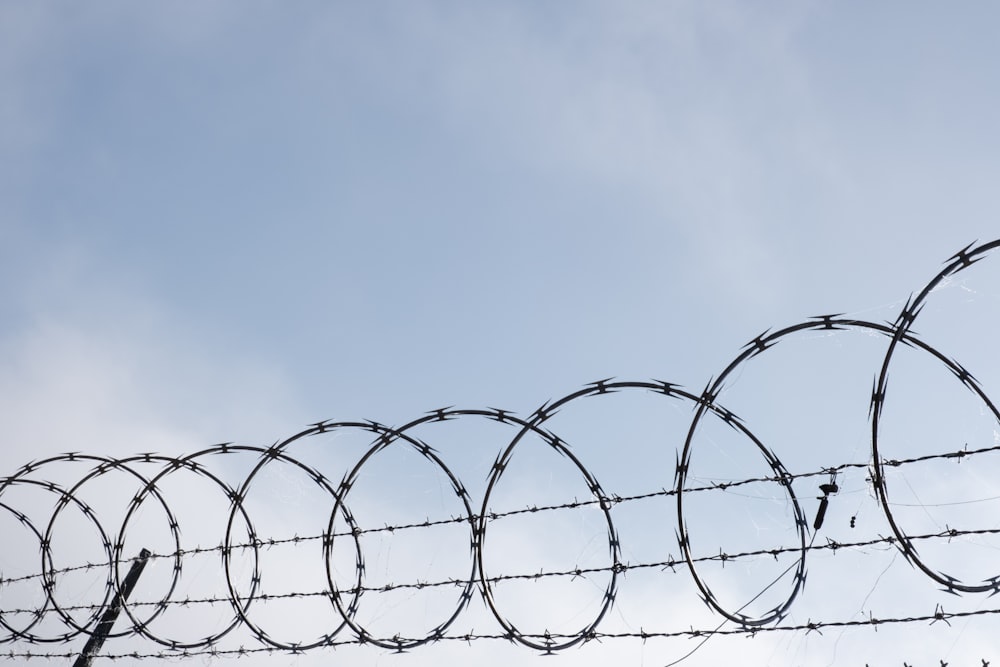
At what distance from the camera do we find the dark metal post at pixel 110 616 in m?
12.4

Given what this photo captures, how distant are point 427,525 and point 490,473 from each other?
1266 mm

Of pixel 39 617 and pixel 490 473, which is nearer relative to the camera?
pixel 490 473

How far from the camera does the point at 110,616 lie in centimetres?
1257

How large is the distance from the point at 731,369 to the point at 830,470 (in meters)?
1.22

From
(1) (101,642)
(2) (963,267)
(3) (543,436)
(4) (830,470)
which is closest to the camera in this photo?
(2) (963,267)

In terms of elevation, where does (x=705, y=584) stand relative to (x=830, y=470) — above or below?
below

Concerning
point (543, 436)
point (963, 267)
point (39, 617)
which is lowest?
point (963, 267)

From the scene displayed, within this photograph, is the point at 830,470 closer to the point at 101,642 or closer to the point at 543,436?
the point at 543,436

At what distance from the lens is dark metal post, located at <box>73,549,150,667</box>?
40.7ft

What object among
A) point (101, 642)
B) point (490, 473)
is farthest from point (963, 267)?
point (101, 642)

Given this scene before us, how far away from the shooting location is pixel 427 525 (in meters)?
10.1

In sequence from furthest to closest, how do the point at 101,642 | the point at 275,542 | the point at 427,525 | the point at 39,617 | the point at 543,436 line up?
the point at 39,617
the point at 101,642
the point at 275,542
the point at 427,525
the point at 543,436

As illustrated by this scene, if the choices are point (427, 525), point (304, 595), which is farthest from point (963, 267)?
point (304, 595)

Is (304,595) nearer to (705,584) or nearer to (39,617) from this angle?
(705,584)
